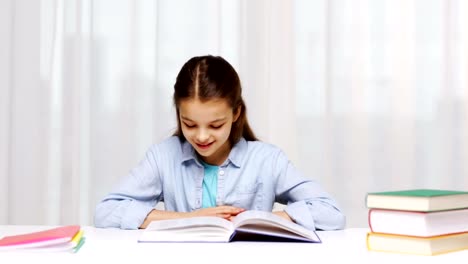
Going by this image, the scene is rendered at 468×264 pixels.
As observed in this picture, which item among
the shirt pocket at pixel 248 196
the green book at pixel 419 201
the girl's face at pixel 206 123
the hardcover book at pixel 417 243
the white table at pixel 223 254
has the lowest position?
the shirt pocket at pixel 248 196

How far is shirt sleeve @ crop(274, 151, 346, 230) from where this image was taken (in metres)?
1.63

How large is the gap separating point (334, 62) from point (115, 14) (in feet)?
2.80

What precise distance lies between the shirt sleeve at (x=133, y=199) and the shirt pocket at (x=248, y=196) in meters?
0.21

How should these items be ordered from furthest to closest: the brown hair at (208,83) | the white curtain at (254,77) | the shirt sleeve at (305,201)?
the white curtain at (254,77), the brown hair at (208,83), the shirt sleeve at (305,201)

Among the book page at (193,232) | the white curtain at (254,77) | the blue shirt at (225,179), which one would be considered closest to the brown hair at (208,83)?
the blue shirt at (225,179)

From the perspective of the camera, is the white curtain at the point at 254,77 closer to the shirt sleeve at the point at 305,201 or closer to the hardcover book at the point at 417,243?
the shirt sleeve at the point at 305,201

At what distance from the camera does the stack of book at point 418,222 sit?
46.0 inches

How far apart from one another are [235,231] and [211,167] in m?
0.63

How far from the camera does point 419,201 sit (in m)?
1.17

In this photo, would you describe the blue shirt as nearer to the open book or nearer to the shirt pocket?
the shirt pocket

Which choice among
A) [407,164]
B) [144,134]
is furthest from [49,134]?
[407,164]

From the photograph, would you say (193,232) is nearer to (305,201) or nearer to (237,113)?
(305,201)

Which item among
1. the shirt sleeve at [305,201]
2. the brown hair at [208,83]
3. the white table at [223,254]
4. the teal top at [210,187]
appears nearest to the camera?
the white table at [223,254]

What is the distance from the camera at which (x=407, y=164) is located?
2.62m
